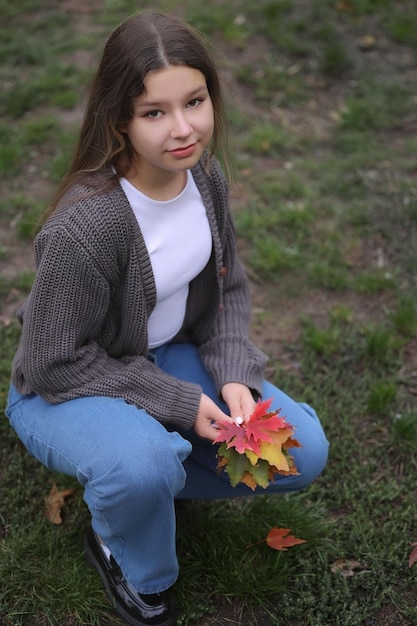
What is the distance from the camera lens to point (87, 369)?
2.12 m

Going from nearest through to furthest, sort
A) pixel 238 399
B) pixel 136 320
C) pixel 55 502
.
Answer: pixel 136 320, pixel 238 399, pixel 55 502

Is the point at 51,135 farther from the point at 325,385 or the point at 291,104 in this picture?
the point at 325,385

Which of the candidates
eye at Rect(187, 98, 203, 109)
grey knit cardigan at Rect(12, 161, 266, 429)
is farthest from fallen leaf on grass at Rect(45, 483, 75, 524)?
eye at Rect(187, 98, 203, 109)

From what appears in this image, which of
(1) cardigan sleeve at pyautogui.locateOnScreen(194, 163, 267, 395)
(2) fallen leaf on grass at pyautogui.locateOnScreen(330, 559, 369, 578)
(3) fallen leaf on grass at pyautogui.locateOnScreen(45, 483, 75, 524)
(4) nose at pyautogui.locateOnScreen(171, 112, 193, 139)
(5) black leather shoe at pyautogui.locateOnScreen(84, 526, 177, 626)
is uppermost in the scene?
(4) nose at pyautogui.locateOnScreen(171, 112, 193, 139)

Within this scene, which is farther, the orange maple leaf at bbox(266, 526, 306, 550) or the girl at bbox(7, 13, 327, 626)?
the orange maple leaf at bbox(266, 526, 306, 550)

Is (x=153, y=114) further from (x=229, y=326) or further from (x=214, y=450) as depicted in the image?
(x=214, y=450)

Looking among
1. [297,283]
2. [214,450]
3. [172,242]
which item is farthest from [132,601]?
[297,283]

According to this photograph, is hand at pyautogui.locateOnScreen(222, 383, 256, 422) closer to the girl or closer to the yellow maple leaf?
the girl

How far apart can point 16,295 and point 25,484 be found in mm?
1084

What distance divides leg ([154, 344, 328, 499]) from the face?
66cm

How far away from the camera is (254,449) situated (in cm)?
208

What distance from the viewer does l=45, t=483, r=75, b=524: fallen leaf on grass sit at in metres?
2.58

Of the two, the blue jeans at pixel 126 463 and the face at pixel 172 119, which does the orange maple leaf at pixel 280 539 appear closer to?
the blue jeans at pixel 126 463

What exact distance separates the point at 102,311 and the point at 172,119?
522 mm
